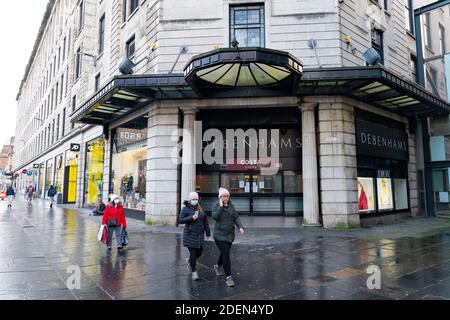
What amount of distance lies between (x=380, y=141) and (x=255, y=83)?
6.92 m

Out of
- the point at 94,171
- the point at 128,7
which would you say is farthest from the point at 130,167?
the point at 128,7

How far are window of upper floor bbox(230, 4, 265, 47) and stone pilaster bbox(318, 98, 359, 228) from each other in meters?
4.08

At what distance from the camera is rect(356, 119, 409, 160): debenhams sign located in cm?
1278

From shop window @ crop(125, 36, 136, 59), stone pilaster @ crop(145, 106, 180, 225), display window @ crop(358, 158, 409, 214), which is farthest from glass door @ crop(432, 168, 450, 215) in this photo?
shop window @ crop(125, 36, 136, 59)

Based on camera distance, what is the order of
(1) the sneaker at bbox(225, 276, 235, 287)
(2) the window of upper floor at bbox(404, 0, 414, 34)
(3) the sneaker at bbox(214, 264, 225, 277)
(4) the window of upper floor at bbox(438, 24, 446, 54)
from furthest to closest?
(2) the window of upper floor at bbox(404, 0, 414, 34) < (4) the window of upper floor at bbox(438, 24, 446, 54) < (3) the sneaker at bbox(214, 264, 225, 277) < (1) the sneaker at bbox(225, 276, 235, 287)

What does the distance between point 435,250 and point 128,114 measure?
540 inches

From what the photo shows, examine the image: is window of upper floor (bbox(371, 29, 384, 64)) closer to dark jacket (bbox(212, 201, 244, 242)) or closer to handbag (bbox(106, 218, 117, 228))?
dark jacket (bbox(212, 201, 244, 242))

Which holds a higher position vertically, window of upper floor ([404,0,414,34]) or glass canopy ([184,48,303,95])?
window of upper floor ([404,0,414,34])

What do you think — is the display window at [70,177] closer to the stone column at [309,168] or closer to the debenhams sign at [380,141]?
the stone column at [309,168]

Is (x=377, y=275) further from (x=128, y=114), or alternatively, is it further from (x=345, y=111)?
(x=128, y=114)

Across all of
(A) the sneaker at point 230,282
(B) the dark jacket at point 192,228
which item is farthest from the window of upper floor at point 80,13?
(A) the sneaker at point 230,282

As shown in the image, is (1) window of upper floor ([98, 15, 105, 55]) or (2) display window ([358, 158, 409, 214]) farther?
(1) window of upper floor ([98, 15, 105, 55])

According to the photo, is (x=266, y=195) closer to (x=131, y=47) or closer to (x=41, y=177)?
(x=131, y=47)

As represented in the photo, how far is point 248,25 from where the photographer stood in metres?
13.0
